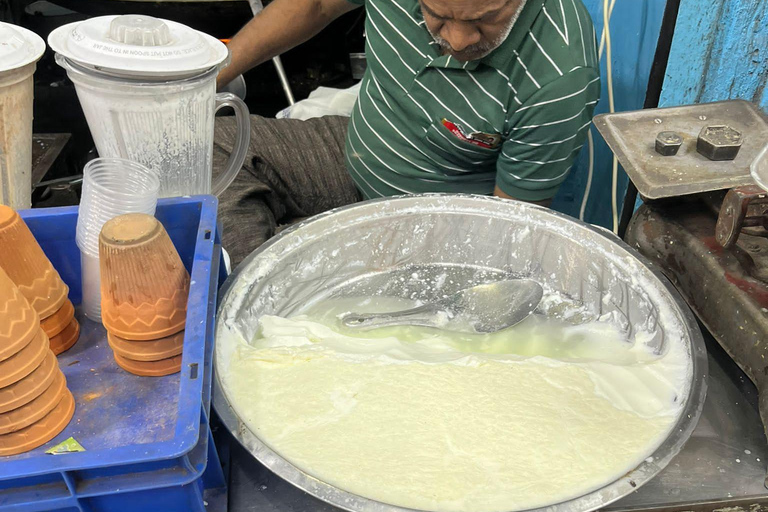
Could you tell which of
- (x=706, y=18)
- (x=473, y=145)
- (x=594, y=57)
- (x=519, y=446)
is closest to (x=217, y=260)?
(x=519, y=446)

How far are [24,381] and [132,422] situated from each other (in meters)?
0.14

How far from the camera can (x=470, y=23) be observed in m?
1.25

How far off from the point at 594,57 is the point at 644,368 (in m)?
0.83

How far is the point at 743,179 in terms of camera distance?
1.04 m

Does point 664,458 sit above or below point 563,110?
below

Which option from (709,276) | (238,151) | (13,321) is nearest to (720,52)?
(709,276)

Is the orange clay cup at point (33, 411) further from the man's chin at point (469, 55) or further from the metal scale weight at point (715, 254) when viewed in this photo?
the man's chin at point (469, 55)

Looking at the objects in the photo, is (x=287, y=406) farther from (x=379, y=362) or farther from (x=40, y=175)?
(x=40, y=175)

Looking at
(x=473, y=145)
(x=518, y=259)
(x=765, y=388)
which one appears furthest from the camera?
(x=473, y=145)

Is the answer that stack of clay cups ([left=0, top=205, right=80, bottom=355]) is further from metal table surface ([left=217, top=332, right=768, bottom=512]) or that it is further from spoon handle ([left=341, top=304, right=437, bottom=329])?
spoon handle ([left=341, top=304, right=437, bottom=329])

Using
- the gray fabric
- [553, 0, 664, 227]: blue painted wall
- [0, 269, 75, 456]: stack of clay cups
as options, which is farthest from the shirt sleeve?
[0, 269, 75, 456]: stack of clay cups

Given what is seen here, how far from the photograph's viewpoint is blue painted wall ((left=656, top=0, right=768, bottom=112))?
132 cm

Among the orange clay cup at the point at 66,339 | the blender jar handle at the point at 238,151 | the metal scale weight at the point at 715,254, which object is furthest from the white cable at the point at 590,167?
the orange clay cup at the point at 66,339

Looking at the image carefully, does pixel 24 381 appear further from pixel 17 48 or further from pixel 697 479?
pixel 697 479
